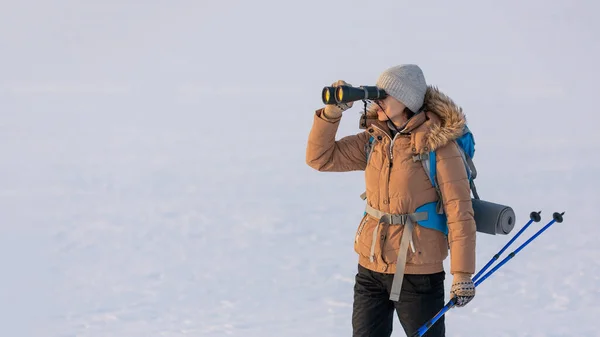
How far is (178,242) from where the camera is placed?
817cm

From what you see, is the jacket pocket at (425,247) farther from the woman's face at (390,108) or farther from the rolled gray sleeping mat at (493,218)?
the woman's face at (390,108)

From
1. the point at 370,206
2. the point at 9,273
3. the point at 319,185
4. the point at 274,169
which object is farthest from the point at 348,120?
the point at 370,206

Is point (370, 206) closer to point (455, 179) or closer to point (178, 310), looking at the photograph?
point (455, 179)

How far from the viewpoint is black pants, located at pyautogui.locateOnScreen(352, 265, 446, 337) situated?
3596mm

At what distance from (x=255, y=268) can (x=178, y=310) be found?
117 cm

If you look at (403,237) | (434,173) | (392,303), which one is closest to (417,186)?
(434,173)

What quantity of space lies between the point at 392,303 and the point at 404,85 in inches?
40.3

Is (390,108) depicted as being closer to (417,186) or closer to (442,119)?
(442,119)

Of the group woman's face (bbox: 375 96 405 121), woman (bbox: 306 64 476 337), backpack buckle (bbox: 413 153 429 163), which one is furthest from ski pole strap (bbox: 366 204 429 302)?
woman's face (bbox: 375 96 405 121)

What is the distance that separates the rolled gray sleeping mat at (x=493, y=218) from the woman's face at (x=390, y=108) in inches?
22.5

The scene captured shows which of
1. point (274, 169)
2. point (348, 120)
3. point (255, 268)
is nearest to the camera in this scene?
point (255, 268)

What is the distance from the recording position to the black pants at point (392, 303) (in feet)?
11.8

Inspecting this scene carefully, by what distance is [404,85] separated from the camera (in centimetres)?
354

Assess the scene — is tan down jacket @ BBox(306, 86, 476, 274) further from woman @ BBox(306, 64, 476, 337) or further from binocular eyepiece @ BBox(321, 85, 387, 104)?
binocular eyepiece @ BBox(321, 85, 387, 104)
